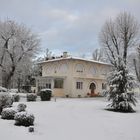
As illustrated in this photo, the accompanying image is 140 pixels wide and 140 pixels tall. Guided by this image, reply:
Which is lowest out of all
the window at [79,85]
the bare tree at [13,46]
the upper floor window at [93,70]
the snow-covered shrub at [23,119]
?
the snow-covered shrub at [23,119]

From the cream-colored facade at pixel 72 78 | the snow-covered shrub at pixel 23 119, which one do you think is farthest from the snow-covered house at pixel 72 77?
the snow-covered shrub at pixel 23 119

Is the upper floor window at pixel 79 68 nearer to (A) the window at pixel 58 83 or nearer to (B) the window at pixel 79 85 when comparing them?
(B) the window at pixel 79 85

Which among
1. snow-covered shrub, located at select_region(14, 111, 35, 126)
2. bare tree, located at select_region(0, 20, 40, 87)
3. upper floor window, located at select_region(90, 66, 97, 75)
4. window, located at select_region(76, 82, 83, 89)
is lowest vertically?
snow-covered shrub, located at select_region(14, 111, 35, 126)

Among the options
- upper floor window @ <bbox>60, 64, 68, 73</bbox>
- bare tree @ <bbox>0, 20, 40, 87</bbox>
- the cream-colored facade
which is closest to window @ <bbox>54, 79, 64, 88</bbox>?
the cream-colored facade

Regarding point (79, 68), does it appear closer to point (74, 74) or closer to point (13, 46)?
point (74, 74)

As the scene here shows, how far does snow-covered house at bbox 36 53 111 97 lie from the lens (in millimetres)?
49281

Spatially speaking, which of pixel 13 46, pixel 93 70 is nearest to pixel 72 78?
pixel 93 70

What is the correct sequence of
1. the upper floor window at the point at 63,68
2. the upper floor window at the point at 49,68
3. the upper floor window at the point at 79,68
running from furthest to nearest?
the upper floor window at the point at 49,68, the upper floor window at the point at 79,68, the upper floor window at the point at 63,68

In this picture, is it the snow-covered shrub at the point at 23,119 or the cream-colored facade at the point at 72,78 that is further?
the cream-colored facade at the point at 72,78

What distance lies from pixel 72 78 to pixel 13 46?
10.4 m

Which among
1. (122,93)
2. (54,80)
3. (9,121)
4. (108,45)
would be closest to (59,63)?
(54,80)

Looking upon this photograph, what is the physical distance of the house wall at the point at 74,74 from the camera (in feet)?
162

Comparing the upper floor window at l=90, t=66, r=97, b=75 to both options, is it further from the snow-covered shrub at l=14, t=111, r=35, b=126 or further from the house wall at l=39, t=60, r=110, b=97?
the snow-covered shrub at l=14, t=111, r=35, b=126

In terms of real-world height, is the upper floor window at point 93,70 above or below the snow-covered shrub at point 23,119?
above
